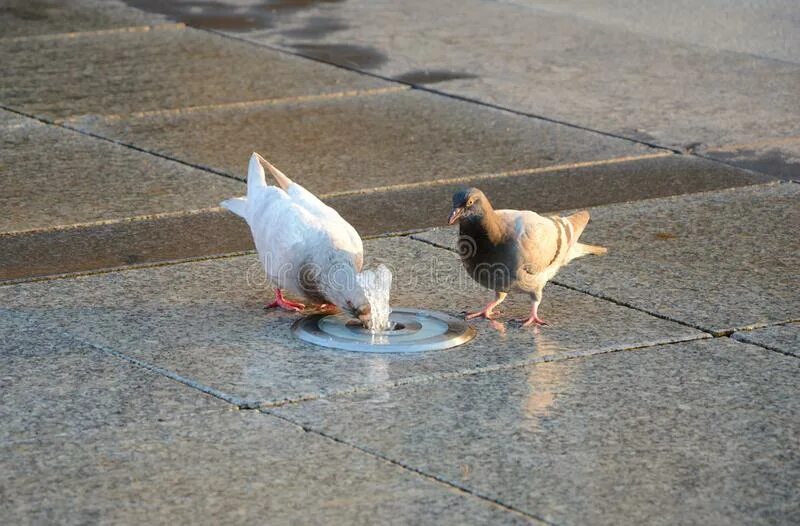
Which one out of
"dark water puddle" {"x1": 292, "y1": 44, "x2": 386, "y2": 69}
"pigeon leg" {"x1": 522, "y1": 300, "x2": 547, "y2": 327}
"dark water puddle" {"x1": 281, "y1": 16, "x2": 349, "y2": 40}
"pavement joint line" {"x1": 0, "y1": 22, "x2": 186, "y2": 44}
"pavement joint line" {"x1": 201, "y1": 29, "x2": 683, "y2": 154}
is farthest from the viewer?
"dark water puddle" {"x1": 281, "y1": 16, "x2": 349, "y2": 40}

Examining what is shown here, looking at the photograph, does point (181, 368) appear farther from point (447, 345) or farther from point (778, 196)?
point (778, 196)

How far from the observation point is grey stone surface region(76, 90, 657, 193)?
26.1 ft

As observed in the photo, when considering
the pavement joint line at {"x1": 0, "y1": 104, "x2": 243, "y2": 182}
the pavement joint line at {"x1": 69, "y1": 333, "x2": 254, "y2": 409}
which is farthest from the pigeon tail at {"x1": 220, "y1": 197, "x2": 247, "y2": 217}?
the pavement joint line at {"x1": 0, "y1": 104, "x2": 243, "y2": 182}

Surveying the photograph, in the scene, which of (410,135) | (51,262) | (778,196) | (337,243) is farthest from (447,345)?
(410,135)

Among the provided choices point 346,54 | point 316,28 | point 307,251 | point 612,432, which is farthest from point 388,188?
point 316,28

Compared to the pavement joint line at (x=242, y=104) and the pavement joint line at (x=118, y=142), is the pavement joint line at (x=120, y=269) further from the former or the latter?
the pavement joint line at (x=242, y=104)

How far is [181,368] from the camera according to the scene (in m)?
5.09

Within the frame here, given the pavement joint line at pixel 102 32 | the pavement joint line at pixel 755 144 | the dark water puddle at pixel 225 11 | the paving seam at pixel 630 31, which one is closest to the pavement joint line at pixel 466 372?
the pavement joint line at pixel 755 144

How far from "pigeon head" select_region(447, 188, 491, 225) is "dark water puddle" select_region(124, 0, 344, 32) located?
22.1 ft

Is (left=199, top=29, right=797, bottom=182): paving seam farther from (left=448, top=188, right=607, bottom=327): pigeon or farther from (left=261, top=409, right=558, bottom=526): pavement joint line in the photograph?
(left=261, top=409, right=558, bottom=526): pavement joint line

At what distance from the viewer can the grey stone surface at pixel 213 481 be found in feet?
13.0

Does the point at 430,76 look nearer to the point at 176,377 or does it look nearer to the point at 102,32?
the point at 102,32

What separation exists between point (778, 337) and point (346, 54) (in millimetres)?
6013

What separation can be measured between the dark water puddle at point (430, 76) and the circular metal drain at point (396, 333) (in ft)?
14.9
